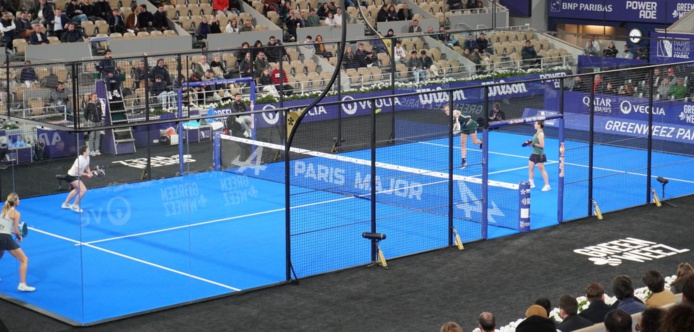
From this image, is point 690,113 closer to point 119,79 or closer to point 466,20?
point 119,79

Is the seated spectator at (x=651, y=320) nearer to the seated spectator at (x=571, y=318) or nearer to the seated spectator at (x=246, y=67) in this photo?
the seated spectator at (x=571, y=318)

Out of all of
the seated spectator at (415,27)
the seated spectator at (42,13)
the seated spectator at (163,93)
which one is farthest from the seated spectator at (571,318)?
the seated spectator at (415,27)

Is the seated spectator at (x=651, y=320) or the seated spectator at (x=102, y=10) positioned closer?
the seated spectator at (x=651, y=320)

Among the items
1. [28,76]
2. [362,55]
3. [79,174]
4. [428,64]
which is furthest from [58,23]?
[79,174]

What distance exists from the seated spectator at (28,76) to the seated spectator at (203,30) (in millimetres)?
10952

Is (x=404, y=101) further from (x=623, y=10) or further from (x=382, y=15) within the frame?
(x=623, y=10)

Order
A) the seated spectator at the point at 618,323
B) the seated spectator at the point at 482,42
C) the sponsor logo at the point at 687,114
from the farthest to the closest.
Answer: the seated spectator at the point at 482,42 → the sponsor logo at the point at 687,114 → the seated spectator at the point at 618,323

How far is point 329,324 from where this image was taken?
54.0 feet

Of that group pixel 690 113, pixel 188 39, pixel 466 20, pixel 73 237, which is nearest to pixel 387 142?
pixel 73 237

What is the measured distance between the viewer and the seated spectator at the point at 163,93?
2784cm

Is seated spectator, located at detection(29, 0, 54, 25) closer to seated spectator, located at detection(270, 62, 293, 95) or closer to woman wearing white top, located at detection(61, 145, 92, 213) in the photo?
seated spectator, located at detection(270, 62, 293, 95)

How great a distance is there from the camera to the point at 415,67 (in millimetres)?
34750

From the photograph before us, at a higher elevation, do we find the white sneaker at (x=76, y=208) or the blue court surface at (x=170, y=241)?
the white sneaker at (x=76, y=208)

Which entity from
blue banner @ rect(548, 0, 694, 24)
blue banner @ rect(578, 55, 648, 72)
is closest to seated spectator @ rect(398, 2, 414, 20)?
blue banner @ rect(548, 0, 694, 24)
